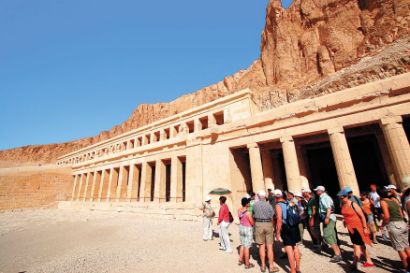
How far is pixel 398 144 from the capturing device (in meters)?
8.19

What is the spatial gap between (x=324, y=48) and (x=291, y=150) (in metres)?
30.0

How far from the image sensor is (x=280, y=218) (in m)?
4.39

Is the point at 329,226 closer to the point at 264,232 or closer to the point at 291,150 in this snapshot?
the point at 264,232

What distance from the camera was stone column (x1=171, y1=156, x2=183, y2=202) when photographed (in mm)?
14935

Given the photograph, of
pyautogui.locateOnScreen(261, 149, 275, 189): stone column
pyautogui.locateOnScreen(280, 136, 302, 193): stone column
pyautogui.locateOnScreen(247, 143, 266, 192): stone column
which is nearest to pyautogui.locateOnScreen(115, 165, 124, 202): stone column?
pyautogui.locateOnScreen(247, 143, 266, 192): stone column

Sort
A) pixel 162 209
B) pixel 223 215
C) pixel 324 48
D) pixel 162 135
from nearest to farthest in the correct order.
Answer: pixel 223 215
pixel 162 209
pixel 162 135
pixel 324 48

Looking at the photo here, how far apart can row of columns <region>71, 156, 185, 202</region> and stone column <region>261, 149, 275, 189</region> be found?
20.6 ft

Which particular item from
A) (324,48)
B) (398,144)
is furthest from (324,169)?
(324,48)

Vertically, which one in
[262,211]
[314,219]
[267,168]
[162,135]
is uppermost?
[162,135]

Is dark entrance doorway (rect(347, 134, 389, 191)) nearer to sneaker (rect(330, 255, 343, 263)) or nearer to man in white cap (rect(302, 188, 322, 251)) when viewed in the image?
man in white cap (rect(302, 188, 322, 251))

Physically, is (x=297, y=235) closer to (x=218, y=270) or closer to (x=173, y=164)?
(x=218, y=270)

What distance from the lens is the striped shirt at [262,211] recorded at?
447cm

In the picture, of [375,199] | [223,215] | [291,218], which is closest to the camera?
[291,218]

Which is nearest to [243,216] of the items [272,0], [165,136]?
[165,136]
